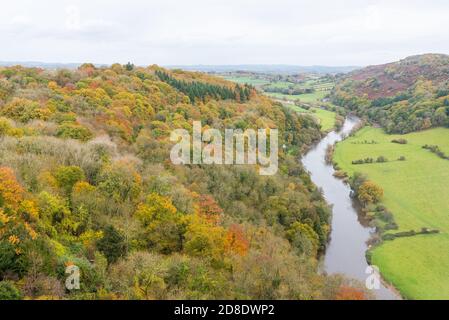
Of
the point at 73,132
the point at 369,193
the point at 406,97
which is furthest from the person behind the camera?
the point at 406,97

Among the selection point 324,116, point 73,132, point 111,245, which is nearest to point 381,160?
point 324,116

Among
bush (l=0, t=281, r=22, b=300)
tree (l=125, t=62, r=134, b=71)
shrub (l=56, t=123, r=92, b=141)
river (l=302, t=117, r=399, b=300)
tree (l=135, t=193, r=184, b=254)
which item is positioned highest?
tree (l=125, t=62, r=134, b=71)

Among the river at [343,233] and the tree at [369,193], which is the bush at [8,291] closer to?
the river at [343,233]

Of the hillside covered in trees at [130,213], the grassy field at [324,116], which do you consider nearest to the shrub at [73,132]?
the hillside covered in trees at [130,213]

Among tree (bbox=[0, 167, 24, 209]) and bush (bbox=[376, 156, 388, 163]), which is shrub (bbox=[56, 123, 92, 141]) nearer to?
tree (bbox=[0, 167, 24, 209])

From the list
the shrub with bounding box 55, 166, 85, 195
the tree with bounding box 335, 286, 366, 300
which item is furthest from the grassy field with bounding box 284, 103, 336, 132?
the tree with bounding box 335, 286, 366, 300

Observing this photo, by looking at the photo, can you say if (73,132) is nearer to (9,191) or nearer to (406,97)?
(9,191)

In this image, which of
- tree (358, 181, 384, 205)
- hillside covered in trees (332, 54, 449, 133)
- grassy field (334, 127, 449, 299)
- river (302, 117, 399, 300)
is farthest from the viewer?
hillside covered in trees (332, 54, 449, 133)
